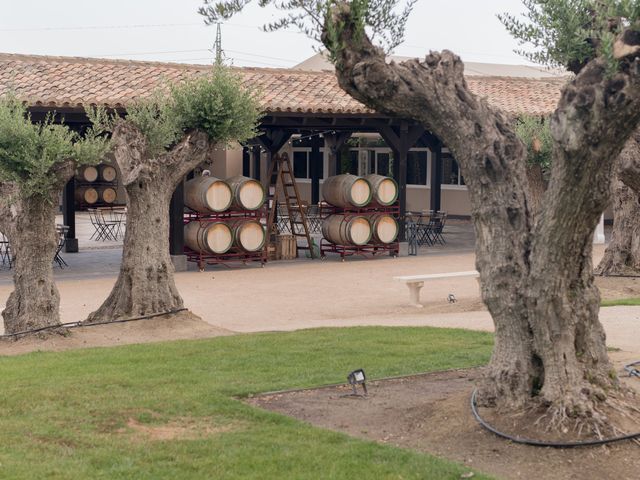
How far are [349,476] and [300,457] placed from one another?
0.42m

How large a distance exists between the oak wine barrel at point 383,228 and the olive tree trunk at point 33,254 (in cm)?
986

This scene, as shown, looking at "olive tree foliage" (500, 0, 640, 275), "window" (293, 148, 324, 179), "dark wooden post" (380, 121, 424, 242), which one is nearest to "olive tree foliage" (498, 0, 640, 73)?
"olive tree foliage" (500, 0, 640, 275)

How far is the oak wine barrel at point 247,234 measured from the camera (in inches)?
698

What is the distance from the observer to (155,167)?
37.4ft

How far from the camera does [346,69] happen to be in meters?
6.32

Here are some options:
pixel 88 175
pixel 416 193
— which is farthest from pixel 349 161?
pixel 88 175

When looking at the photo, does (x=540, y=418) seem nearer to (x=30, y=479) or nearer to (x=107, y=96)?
(x=30, y=479)

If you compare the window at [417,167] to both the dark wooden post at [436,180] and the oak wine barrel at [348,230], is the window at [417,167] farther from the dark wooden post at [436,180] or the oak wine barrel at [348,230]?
the oak wine barrel at [348,230]

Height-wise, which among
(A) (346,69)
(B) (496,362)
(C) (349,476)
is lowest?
(C) (349,476)

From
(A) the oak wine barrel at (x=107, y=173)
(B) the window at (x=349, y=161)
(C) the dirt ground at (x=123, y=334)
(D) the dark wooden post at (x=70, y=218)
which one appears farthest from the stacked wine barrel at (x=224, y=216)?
(B) the window at (x=349, y=161)

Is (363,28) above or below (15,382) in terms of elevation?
above

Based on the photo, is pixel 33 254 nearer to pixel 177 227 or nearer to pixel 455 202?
pixel 177 227

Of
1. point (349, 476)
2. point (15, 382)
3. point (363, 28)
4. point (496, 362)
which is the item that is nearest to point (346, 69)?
point (363, 28)

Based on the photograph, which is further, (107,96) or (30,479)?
(107,96)
